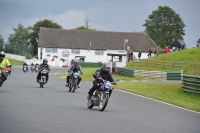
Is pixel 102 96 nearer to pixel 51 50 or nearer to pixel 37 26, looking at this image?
pixel 51 50

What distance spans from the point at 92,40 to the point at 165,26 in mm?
27044

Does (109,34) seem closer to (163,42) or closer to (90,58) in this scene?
(90,58)

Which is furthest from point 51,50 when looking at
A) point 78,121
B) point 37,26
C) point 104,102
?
point 78,121

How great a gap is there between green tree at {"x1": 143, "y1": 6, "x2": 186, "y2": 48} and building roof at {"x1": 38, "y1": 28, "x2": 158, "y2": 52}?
1719cm

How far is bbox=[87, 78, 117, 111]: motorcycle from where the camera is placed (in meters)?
18.5

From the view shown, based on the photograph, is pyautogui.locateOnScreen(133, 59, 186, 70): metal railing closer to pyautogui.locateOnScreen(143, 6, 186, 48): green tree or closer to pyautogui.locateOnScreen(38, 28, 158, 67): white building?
pyautogui.locateOnScreen(38, 28, 158, 67): white building

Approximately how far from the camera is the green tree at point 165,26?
13300 centimetres

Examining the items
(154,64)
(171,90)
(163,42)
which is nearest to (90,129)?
(171,90)

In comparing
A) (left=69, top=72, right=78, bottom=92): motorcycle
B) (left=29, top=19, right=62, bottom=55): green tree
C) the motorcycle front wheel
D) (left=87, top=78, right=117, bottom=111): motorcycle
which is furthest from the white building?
the motorcycle front wheel

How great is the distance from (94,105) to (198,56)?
46400 mm

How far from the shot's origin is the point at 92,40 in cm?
11538

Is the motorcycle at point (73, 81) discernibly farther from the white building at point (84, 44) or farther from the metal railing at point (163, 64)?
the white building at point (84, 44)

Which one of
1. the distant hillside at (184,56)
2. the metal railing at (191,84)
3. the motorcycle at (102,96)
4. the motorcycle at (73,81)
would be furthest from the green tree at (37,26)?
the motorcycle at (102,96)

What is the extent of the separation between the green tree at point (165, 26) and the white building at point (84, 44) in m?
17.5
